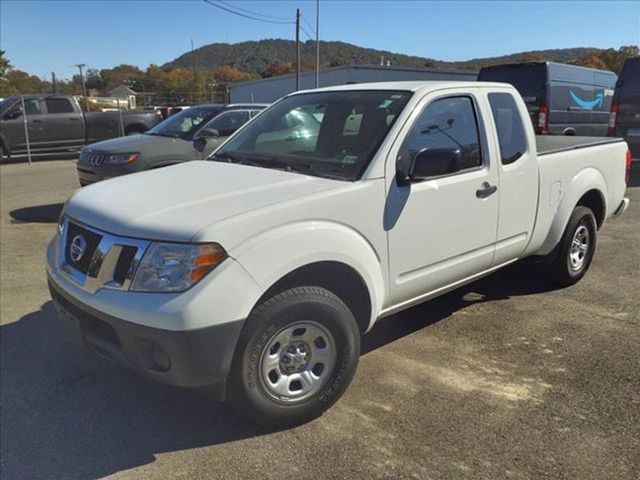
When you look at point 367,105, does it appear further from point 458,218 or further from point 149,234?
point 149,234

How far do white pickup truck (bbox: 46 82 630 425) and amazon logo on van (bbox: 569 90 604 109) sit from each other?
8.91 meters

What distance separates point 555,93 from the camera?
11.5m

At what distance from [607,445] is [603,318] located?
185cm

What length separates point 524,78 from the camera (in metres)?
11.5

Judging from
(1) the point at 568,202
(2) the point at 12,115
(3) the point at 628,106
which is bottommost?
(1) the point at 568,202

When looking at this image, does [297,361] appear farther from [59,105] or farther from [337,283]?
[59,105]

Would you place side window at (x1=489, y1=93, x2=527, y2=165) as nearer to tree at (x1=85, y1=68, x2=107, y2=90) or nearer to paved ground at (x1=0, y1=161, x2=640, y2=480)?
paved ground at (x1=0, y1=161, x2=640, y2=480)

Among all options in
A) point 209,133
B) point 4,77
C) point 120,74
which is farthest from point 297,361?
point 120,74

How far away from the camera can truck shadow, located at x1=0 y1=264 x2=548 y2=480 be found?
2.87 meters

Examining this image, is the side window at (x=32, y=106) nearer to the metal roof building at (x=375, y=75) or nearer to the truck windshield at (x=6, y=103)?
the truck windshield at (x=6, y=103)

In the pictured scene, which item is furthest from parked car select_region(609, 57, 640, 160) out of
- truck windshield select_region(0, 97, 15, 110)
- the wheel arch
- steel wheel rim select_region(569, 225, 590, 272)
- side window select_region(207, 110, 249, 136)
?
truck windshield select_region(0, 97, 15, 110)

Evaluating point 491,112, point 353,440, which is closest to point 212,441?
point 353,440

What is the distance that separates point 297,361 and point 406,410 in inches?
28.6

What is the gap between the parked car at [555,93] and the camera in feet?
37.0
